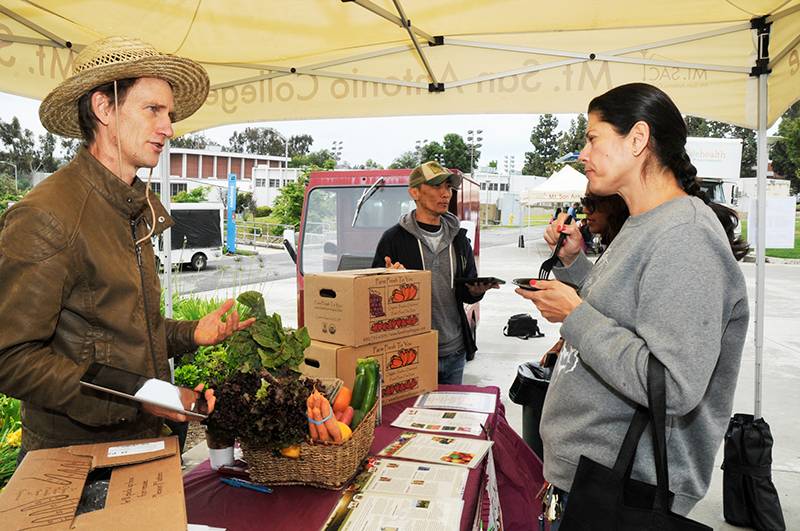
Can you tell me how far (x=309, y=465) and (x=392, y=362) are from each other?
88 centimetres

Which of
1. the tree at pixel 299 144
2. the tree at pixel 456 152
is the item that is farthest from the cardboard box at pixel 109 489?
the tree at pixel 299 144

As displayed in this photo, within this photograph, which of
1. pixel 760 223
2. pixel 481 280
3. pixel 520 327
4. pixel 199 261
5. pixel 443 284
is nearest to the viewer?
pixel 481 280

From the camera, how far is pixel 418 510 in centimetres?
149

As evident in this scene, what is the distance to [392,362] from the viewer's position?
2.42 m

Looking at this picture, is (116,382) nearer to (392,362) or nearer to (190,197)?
(392,362)

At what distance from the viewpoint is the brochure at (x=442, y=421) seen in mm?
2137

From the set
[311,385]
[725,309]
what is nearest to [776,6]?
[725,309]

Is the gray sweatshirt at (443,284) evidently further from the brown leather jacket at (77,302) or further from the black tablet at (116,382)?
the black tablet at (116,382)

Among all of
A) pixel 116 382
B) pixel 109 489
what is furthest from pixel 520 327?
pixel 109 489

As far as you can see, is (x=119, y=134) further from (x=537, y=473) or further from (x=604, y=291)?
(x=537, y=473)

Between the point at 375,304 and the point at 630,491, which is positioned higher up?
the point at 375,304

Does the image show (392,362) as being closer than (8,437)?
Yes

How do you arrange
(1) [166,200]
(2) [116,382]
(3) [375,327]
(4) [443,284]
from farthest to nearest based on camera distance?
(1) [166,200] → (4) [443,284] → (3) [375,327] → (2) [116,382]

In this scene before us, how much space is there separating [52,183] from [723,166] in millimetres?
22676
